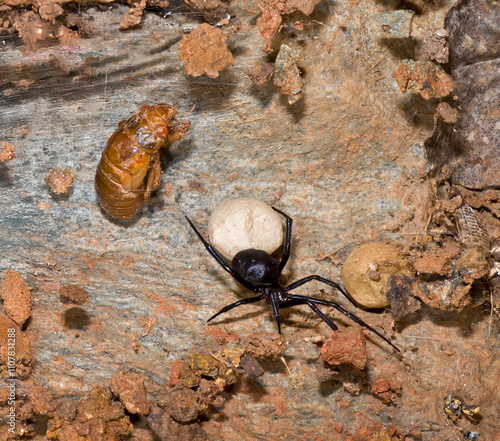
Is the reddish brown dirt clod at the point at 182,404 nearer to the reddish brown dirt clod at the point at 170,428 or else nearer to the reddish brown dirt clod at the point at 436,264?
the reddish brown dirt clod at the point at 170,428

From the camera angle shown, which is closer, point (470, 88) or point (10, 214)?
point (470, 88)

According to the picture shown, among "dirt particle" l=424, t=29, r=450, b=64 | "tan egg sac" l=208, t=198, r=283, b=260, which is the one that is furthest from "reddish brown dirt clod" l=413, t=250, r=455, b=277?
"dirt particle" l=424, t=29, r=450, b=64

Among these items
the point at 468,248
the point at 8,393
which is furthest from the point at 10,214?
the point at 468,248

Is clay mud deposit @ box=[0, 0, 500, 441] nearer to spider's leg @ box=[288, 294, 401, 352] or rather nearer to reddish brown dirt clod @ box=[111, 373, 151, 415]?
reddish brown dirt clod @ box=[111, 373, 151, 415]

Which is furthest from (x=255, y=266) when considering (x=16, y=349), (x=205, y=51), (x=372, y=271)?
(x=16, y=349)

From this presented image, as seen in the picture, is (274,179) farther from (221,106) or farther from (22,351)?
(22,351)

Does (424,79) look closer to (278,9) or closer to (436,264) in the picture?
(278,9)
